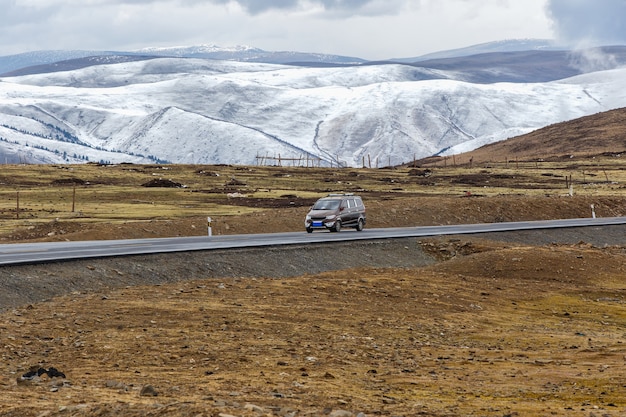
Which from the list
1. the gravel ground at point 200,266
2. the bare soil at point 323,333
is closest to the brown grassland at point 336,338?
the bare soil at point 323,333

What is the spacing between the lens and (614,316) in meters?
34.6

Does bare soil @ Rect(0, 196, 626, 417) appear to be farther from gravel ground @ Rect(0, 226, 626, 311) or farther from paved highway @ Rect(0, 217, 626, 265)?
paved highway @ Rect(0, 217, 626, 265)

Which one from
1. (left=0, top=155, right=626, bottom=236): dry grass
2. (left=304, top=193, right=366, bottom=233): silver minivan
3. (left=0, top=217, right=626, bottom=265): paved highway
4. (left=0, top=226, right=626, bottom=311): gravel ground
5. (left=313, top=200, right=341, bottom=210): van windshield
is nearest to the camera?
(left=0, top=226, right=626, bottom=311): gravel ground

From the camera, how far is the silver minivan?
56594mm

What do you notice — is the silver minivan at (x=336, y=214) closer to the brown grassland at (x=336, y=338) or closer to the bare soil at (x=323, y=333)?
the brown grassland at (x=336, y=338)

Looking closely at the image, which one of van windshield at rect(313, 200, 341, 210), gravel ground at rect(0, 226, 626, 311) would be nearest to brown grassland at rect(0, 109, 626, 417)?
gravel ground at rect(0, 226, 626, 311)

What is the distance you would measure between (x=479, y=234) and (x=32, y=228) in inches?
1048

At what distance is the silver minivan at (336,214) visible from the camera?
186 feet

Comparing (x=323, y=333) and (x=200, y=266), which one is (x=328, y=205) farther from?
(x=323, y=333)

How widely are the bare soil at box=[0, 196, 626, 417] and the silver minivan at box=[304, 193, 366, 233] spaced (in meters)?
6.53

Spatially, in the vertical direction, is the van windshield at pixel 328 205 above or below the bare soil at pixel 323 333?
above

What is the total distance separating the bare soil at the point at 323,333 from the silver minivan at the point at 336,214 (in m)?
6.53

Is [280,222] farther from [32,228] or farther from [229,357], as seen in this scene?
[229,357]

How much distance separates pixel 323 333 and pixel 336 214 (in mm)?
30449
